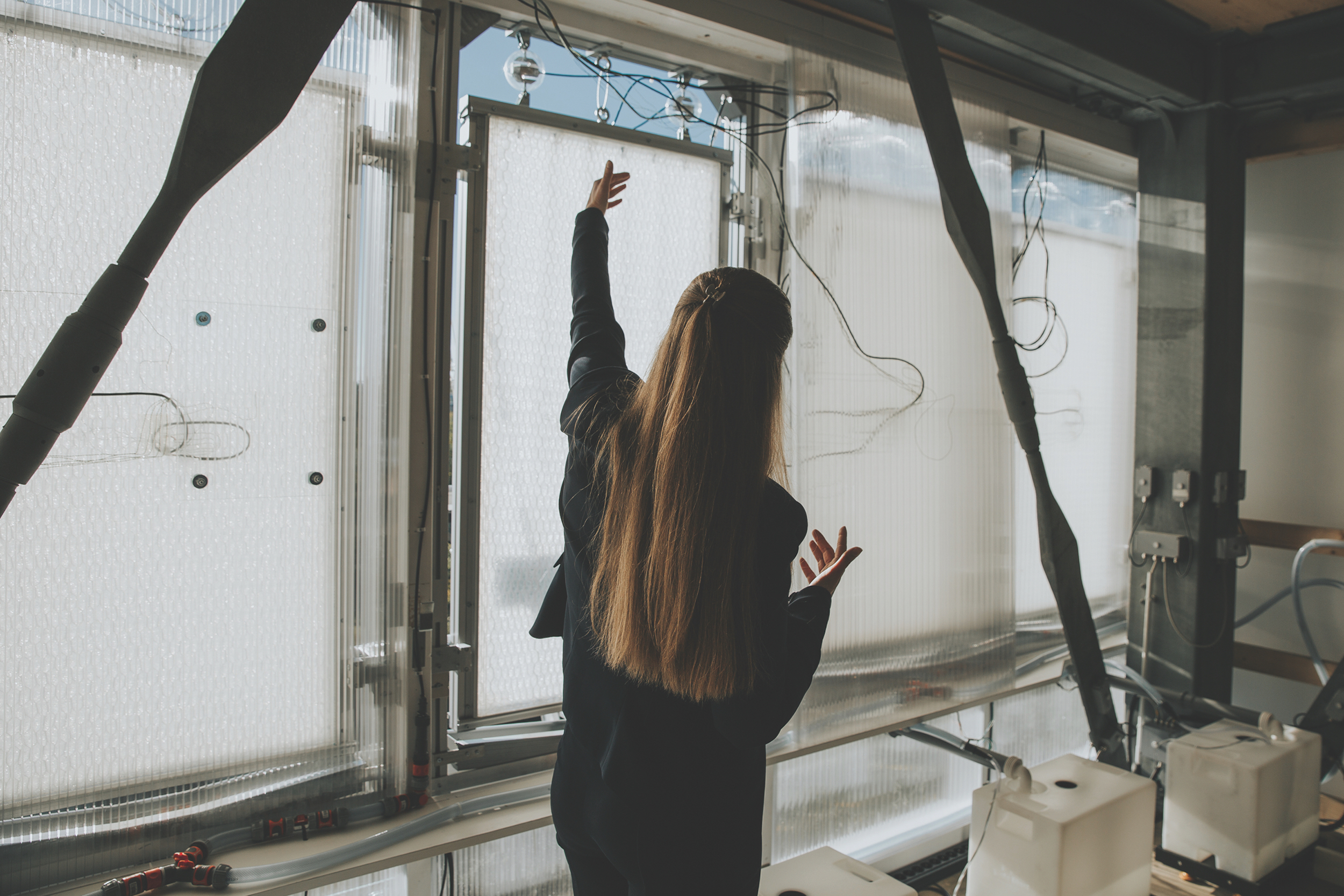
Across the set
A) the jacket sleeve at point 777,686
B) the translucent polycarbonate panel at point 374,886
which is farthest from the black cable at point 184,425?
the jacket sleeve at point 777,686

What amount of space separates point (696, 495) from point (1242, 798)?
224cm

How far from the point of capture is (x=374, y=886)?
1.75m

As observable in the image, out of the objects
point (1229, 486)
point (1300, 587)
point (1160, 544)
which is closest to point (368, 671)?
point (1160, 544)

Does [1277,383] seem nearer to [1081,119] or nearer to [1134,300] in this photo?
[1134,300]

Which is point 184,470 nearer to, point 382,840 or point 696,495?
point 382,840

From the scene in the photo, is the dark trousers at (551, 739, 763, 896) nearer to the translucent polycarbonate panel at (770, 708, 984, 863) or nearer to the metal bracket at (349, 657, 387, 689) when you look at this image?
the metal bracket at (349, 657, 387, 689)

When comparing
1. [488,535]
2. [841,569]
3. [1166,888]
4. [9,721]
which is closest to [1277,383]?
[1166,888]

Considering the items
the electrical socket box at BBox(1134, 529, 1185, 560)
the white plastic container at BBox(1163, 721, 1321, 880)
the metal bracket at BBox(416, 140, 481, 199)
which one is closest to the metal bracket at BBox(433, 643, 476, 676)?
the metal bracket at BBox(416, 140, 481, 199)

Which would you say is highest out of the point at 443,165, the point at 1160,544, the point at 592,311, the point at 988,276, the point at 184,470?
the point at 443,165

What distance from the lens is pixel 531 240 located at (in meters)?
1.87

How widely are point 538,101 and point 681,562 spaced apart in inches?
53.3

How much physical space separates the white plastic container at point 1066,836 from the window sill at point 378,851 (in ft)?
3.76

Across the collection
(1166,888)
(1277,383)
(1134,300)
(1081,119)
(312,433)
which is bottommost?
(1166,888)

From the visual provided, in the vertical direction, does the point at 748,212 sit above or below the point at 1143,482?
above
